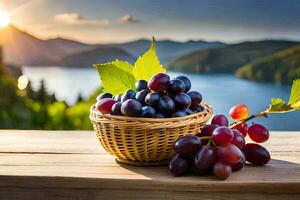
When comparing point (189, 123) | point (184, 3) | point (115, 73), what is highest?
point (184, 3)

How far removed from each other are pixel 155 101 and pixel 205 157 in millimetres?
178

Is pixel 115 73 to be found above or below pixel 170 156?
above

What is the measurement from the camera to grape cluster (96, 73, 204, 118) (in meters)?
1.29

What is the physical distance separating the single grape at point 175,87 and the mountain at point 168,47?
1.82 meters

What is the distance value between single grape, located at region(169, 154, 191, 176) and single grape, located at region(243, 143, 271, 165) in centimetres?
20

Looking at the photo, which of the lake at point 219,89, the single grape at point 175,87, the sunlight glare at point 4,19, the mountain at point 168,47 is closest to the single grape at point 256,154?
the single grape at point 175,87

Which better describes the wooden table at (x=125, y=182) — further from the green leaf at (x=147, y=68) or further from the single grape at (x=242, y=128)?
the green leaf at (x=147, y=68)

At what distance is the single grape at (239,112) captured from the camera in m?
1.47

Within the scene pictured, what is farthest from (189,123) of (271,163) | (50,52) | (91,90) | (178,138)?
(50,52)

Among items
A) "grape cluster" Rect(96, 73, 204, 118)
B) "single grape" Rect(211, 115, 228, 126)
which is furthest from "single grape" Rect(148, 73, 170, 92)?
"single grape" Rect(211, 115, 228, 126)

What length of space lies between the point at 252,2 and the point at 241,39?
0.24 meters

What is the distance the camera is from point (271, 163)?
4.68 ft

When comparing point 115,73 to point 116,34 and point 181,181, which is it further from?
point 116,34

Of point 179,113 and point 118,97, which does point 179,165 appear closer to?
point 179,113
